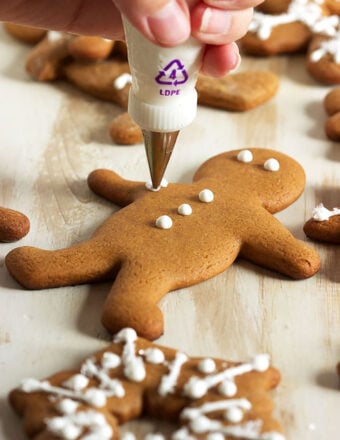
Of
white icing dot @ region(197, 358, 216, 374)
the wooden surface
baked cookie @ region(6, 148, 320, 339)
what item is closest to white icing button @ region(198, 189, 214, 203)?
baked cookie @ region(6, 148, 320, 339)

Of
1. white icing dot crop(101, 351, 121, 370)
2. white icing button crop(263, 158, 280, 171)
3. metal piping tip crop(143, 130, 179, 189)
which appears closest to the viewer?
white icing dot crop(101, 351, 121, 370)

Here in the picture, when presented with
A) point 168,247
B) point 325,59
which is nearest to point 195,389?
point 168,247

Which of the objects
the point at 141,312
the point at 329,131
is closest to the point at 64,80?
the point at 329,131

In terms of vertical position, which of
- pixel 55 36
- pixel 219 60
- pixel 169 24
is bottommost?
pixel 55 36

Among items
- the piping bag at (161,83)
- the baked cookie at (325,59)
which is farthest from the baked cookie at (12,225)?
the baked cookie at (325,59)

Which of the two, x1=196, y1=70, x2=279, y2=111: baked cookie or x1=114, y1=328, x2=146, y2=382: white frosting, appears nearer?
x1=114, y1=328, x2=146, y2=382: white frosting

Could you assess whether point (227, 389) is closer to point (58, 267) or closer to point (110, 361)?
point (110, 361)

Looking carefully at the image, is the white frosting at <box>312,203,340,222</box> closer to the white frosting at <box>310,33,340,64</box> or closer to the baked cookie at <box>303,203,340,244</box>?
the baked cookie at <box>303,203,340,244</box>
